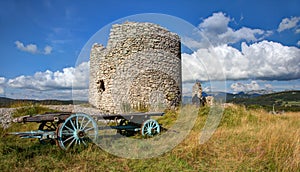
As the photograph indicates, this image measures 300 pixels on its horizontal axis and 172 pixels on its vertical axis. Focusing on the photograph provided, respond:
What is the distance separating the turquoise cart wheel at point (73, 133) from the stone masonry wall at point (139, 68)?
207 inches

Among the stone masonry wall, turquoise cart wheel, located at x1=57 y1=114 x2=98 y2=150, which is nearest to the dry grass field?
turquoise cart wheel, located at x1=57 y1=114 x2=98 y2=150

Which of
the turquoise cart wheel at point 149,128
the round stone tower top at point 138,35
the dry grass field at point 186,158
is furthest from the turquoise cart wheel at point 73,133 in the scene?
the round stone tower top at point 138,35

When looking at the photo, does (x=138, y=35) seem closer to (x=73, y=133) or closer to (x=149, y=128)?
(x=149, y=128)

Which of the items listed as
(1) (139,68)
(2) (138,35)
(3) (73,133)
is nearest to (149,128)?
(3) (73,133)

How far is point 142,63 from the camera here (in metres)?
10.5

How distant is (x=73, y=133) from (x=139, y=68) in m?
6.06

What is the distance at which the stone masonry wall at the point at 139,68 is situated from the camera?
409 inches

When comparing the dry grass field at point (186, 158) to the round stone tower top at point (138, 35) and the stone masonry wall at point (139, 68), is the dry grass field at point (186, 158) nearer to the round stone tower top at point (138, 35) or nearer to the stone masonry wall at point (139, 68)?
the stone masonry wall at point (139, 68)

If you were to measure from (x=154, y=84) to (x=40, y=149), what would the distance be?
6.62m

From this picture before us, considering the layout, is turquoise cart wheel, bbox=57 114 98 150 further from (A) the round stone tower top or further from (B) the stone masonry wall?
(A) the round stone tower top

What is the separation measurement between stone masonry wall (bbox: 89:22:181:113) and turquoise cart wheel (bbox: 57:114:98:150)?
5255mm

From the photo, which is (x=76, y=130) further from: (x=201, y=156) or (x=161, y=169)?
(x=201, y=156)

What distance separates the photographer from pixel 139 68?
10453mm

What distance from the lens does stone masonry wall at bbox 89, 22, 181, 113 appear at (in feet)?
34.1
